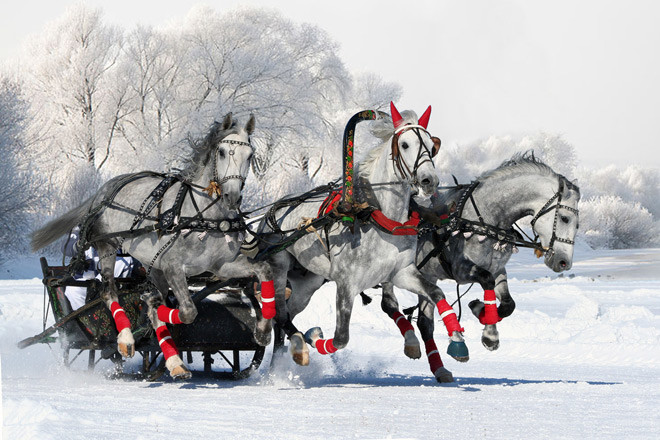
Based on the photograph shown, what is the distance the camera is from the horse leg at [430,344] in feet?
29.4

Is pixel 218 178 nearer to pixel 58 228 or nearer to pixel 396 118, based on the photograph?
pixel 396 118

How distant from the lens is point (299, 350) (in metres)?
8.42

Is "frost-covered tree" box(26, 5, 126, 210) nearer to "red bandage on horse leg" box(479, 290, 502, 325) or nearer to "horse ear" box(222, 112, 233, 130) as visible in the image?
"horse ear" box(222, 112, 233, 130)

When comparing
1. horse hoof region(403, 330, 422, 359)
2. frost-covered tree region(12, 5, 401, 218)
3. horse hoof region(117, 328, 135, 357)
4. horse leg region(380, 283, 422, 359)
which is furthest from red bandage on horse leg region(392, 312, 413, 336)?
frost-covered tree region(12, 5, 401, 218)

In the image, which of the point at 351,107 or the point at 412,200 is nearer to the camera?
the point at 412,200

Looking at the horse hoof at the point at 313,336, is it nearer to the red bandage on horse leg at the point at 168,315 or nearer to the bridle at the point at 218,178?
the red bandage on horse leg at the point at 168,315

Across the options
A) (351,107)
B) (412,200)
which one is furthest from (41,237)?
(351,107)

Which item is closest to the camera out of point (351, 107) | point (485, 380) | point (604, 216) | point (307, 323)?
point (485, 380)

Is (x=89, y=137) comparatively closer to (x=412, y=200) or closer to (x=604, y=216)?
Answer: (x=412, y=200)

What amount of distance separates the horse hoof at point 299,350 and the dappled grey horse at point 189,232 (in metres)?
0.35

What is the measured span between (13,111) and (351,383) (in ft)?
84.6

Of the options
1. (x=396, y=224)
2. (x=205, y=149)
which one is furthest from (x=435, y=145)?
(x=205, y=149)

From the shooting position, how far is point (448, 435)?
5832mm

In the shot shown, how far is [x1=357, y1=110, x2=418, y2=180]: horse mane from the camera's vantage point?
7.72 meters
